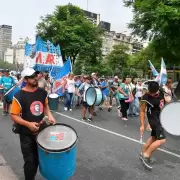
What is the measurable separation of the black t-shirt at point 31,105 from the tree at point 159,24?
13734 millimetres

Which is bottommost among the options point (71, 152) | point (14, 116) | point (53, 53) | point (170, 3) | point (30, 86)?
point (71, 152)

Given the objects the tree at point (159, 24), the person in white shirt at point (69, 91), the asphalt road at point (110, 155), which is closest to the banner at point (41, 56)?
the person in white shirt at point (69, 91)

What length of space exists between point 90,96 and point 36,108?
22.9 feet

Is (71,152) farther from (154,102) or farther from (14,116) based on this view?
(154,102)

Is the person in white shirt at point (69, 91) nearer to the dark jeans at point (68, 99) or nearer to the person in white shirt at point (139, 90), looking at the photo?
the dark jeans at point (68, 99)

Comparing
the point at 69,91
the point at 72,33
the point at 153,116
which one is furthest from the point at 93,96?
the point at 72,33

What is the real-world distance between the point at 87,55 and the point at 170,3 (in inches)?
1107

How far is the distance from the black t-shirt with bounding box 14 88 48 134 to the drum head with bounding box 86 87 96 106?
660 cm

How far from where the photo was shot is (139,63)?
234 feet

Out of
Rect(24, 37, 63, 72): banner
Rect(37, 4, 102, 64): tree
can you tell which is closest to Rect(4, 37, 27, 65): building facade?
Rect(37, 4, 102, 64): tree

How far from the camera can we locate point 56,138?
3832 mm

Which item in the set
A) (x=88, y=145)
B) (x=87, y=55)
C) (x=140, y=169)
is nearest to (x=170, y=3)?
(x=88, y=145)

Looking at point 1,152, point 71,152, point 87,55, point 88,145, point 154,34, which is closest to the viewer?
point 71,152

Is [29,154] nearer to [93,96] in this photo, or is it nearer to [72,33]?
[93,96]
